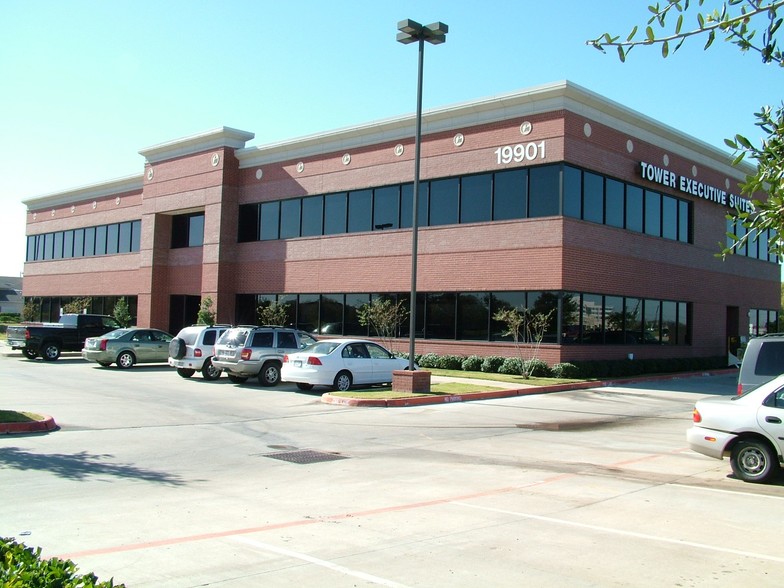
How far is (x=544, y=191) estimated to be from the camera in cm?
2623

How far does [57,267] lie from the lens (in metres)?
51.7

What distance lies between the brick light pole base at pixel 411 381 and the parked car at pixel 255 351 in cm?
421

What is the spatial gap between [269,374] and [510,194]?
11.2 m

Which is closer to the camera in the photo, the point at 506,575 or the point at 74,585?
the point at 74,585

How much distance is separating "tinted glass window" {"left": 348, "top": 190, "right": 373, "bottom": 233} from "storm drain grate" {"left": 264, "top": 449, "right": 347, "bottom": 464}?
818 inches

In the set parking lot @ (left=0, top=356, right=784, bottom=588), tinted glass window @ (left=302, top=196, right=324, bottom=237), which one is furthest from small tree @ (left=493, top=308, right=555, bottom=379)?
tinted glass window @ (left=302, top=196, right=324, bottom=237)

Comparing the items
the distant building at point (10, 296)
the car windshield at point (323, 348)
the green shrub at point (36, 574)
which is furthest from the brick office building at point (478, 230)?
the distant building at point (10, 296)

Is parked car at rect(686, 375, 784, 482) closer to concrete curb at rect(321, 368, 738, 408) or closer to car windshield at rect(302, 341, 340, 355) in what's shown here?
concrete curb at rect(321, 368, 738, 408)

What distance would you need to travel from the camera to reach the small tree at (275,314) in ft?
114

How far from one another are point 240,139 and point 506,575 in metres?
34.7

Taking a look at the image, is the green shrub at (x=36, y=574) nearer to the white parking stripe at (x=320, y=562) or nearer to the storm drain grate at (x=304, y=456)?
the white parking stripe at (x=320, y=562)

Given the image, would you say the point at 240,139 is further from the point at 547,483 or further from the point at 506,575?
the point at 506,575

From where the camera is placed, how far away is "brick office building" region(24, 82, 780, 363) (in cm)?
2634

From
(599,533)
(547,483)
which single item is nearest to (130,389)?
(547,483)
